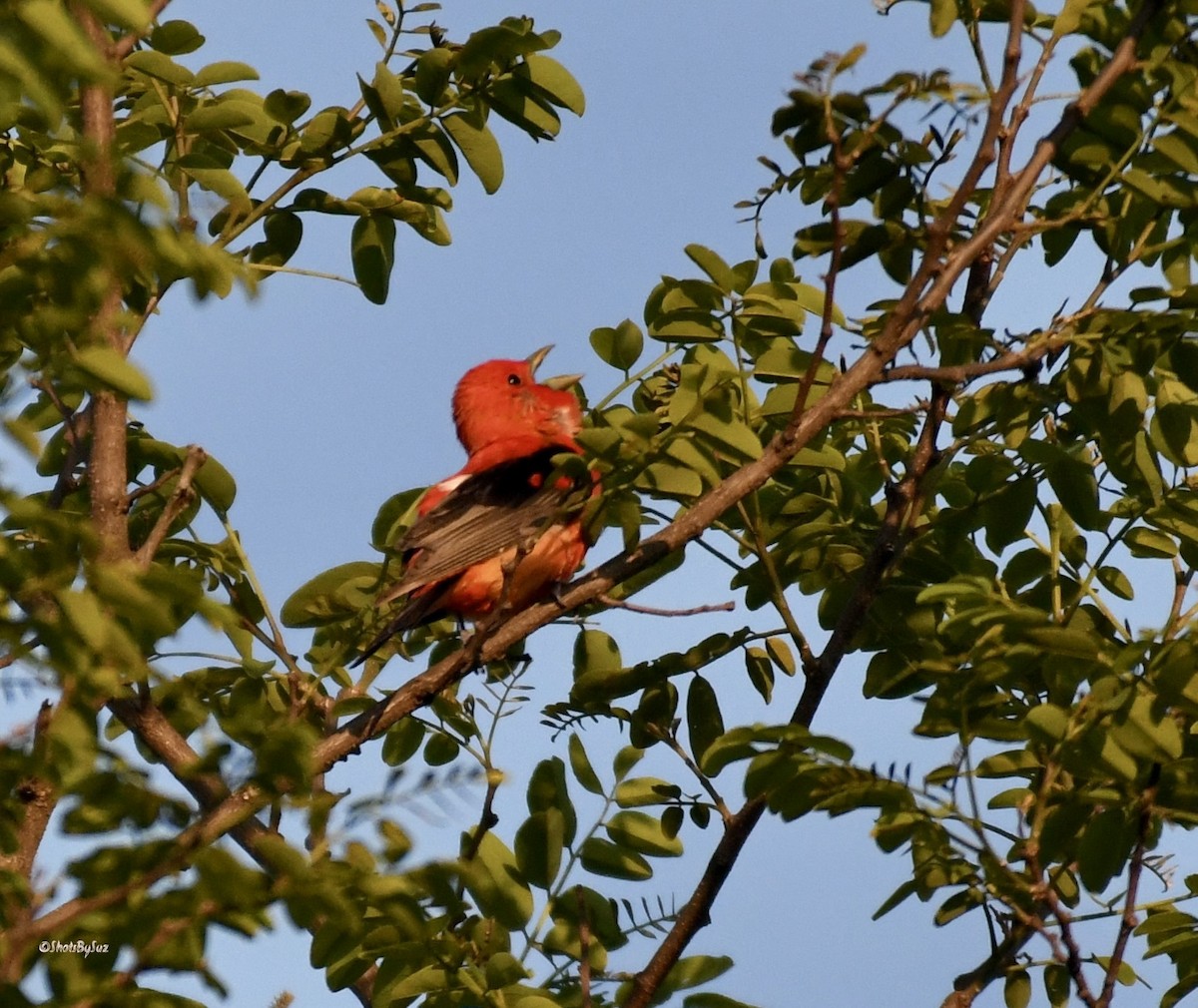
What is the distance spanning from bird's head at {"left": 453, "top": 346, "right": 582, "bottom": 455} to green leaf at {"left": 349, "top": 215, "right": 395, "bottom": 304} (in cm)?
210

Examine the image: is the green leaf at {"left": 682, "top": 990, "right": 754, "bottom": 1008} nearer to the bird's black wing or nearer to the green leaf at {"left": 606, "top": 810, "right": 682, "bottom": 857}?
the green leaf at {"left": 606, "top": 810, "right": 682, "bottom": 857}

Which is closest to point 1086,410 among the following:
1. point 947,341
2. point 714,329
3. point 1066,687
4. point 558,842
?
point 947,341

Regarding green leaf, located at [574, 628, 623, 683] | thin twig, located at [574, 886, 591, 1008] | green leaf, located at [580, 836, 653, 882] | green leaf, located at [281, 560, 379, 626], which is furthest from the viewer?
green leaf, located at [281, 560, 379, 626]

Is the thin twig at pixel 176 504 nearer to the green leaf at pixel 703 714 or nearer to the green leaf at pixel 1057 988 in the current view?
the green leaf at pixel 703 714

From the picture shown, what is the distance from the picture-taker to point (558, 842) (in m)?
4.08

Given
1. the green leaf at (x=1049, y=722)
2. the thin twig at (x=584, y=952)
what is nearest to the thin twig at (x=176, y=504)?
the thin twig at (x=584, y=952)

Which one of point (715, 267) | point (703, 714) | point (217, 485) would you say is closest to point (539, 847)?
→ point (703, 714)

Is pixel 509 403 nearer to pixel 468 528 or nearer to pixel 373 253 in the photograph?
pixel 468 528

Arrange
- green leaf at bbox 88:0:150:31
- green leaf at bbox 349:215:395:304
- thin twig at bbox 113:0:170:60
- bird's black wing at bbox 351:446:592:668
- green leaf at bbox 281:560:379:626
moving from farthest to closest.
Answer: bird's black wing at bbox 351:446:592:668
green leaf at bbox 349:215:395:304
green leaf at bbox 281:560:379:626
thin twig at bbox 113:0:170:60
green leaf at bbox 88:0:150:31

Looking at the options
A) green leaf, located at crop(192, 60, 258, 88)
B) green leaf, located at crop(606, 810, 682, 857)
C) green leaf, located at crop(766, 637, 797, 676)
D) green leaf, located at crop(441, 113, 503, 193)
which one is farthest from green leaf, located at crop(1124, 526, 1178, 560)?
green leaf, located at crop(192, 60, 258, 88)

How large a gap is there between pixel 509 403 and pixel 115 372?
5.34m

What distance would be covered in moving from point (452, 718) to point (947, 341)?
173cm

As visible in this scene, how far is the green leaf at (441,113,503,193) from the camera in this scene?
4.86 meters

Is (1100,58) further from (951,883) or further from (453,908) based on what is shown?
(453,908)
